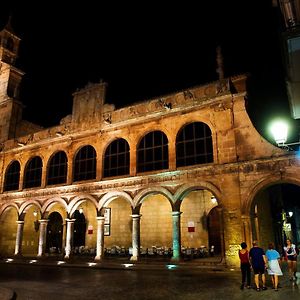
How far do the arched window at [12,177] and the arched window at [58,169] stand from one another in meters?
3.93

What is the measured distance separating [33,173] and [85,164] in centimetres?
560

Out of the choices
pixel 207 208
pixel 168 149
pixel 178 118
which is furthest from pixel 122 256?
pixel 178 118

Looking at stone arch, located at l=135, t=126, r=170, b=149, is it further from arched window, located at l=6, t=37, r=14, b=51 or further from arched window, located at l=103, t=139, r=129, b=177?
arched window, located at l=6, t=37, r=14, b=51

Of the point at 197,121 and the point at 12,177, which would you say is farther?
the point at 12,177

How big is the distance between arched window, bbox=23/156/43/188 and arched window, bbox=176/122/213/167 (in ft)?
39.2

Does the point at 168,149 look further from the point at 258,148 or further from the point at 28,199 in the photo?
the point at 28,199

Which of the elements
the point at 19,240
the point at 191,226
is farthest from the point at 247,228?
the point at 19,240

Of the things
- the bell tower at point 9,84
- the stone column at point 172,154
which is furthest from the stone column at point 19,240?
the stone column at point 172,154

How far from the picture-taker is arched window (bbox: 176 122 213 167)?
17031 mm

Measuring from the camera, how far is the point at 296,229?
37125 mm

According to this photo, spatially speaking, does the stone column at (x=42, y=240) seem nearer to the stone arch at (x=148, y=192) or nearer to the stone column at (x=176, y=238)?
the stone arch at (x=148, y=192)

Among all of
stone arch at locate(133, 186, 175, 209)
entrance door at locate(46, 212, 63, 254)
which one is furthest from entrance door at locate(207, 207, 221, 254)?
entrance door at locate(46, 212, 63, 254)

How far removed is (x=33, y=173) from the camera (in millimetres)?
24328

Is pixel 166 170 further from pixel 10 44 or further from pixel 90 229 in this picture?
pixel 10 44
